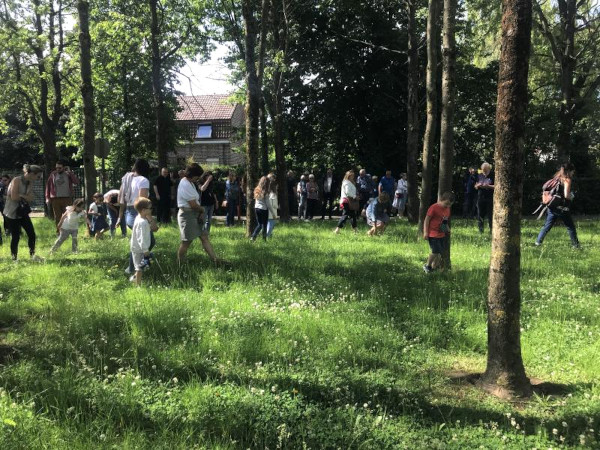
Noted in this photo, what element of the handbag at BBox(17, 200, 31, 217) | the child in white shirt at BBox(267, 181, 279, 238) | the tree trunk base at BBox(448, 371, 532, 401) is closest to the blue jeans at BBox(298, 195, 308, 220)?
the child in white shirt at BBox(267, 181, 279, 238)

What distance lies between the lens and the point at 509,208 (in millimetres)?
3814

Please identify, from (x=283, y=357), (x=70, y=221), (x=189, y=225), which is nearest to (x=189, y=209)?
(x=189, y=225)

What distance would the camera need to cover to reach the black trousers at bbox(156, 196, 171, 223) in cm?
1525

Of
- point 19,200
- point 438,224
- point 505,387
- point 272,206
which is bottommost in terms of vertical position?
point 505,387

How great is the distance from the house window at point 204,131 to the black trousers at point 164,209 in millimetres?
34634

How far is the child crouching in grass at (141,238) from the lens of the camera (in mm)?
6898

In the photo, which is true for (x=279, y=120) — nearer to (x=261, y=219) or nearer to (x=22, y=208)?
(x=261, y=219)

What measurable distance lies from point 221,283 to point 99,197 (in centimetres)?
687

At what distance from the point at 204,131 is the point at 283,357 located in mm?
47497

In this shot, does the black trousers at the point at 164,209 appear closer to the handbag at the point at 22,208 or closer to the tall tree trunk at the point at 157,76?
the tall tree trunk at the point at 157,76

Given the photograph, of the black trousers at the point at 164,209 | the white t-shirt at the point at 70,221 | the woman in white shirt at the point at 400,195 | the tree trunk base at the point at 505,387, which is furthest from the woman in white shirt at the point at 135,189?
the woman in white shirt at the point at 400,195

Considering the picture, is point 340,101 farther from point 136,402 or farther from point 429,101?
point 136,402

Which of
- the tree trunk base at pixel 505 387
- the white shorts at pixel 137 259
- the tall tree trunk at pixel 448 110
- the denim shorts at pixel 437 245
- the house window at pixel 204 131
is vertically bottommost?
the tree trunk base at pixel 505 387

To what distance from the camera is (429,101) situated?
1038 cm
